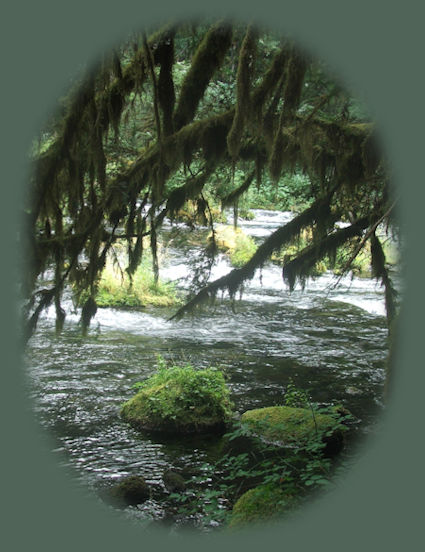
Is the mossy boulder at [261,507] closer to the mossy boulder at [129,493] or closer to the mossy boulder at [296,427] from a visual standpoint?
the mossy boulder at [129,493]

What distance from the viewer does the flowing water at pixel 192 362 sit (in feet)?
20.9

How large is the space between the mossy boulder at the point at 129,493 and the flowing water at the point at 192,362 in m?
0.11

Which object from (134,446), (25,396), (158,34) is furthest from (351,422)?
(158,34)

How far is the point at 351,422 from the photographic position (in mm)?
7223

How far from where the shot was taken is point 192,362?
9984mm

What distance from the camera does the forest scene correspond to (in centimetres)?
457

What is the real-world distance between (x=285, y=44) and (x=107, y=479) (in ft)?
15.5

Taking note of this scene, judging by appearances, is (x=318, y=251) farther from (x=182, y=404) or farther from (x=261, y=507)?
(x=261, y=507)

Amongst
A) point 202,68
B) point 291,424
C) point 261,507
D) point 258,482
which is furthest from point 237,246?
point 261,507

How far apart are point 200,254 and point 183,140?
8.70 feet

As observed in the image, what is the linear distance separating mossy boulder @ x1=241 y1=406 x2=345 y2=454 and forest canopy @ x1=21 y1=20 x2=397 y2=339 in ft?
5.16

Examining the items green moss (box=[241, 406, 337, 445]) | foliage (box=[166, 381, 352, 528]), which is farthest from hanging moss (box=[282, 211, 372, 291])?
foliage (box=[166, 381, 352, 528])

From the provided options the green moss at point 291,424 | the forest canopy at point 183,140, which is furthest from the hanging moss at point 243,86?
the green moss at point 291,424

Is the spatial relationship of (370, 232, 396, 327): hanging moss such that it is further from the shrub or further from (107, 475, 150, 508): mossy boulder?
the shrub
